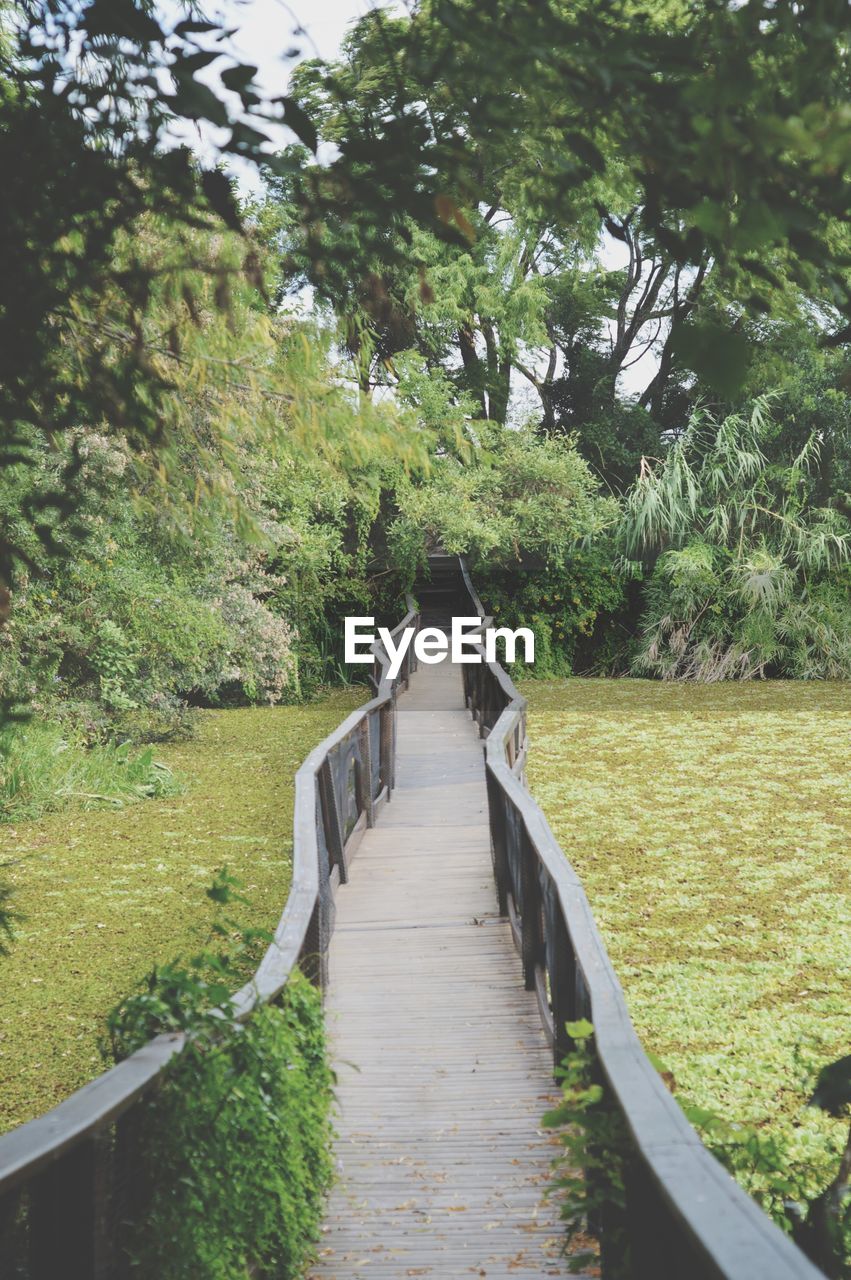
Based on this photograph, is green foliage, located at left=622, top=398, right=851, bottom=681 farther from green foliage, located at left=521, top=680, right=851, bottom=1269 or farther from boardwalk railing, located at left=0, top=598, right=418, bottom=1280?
boardwalk railing, located at left=0, top=598, right=418, bottom=1280

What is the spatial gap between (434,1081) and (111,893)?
15.0 ft

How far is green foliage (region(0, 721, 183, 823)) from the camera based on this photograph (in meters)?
10.8

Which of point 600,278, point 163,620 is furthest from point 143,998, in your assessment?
point 600,278

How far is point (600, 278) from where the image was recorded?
26906 mm

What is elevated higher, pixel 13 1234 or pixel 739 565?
pixel 739 565

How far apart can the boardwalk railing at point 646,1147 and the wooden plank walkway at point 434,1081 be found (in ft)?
1.03

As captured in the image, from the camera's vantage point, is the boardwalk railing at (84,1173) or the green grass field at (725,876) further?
the green grass field at (725,876)

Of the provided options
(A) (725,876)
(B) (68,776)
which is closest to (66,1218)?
(A) (725,876)

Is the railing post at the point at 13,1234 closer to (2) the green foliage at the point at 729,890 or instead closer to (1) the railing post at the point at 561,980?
(2) the green foliage at the point at 729,890

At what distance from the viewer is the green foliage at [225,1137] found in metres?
2.62

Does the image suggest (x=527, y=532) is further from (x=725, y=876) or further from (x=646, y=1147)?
(x=646, y=1147)

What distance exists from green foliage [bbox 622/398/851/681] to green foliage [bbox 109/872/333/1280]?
1702 cm

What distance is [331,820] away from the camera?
23.0ft

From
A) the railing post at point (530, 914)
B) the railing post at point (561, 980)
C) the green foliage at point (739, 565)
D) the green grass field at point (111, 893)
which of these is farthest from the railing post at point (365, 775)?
the green foliage at point (739, 565)
